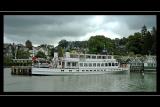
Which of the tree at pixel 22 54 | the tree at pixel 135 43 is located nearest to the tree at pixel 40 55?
the tree at pixel 22 54

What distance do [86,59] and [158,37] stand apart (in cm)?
114

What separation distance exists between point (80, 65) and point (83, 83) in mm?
462

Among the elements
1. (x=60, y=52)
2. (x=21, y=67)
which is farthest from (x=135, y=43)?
(x=21, y=67)

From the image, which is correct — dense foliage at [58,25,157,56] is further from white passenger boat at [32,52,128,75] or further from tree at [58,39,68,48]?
white passenger boat at [32,52,128,75]

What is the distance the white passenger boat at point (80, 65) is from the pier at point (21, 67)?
8 cm

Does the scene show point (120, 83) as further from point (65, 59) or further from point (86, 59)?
point (65, 59)

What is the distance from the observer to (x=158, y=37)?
344 centimetres

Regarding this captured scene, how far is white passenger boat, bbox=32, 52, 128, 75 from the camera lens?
418cm

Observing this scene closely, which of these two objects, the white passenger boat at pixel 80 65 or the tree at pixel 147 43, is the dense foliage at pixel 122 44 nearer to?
the tree at pixel 147 43

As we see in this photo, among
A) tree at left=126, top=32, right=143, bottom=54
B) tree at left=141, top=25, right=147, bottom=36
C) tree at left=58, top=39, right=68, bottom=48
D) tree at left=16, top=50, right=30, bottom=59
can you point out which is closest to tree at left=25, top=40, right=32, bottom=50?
tree at left=16, top=50, right=30, bottom=59

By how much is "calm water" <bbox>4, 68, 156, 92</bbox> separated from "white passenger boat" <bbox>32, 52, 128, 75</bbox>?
0.11m

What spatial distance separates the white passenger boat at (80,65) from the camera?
164 inches

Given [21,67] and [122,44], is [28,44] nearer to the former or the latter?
[21,67]
